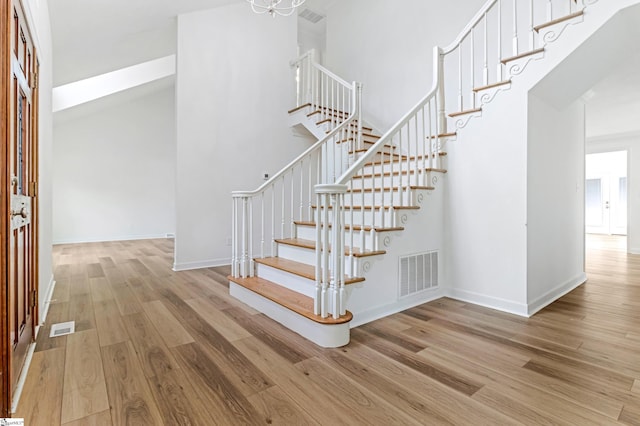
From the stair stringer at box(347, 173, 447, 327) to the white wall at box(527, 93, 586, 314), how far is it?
0.73m

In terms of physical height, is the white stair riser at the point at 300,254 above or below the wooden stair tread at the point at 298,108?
below

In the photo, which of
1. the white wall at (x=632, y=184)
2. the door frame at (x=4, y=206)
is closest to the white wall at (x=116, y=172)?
the door frame at (x=4, y=206)

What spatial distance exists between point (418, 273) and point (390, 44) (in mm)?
4022

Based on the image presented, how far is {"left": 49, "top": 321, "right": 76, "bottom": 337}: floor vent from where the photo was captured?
214cm

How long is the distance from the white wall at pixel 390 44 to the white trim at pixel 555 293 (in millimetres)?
3016

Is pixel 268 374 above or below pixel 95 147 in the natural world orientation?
below

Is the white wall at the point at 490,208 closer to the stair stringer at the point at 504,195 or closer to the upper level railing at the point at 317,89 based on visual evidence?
the stair stringer at the point at 504,195

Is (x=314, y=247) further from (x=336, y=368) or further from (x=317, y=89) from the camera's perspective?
(x=317, y=89)

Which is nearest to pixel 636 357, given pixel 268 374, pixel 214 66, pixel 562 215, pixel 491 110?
pixel 562 215

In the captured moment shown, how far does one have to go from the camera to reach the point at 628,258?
514cm

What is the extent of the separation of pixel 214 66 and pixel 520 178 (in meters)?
4.15

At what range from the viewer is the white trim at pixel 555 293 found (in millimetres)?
2549

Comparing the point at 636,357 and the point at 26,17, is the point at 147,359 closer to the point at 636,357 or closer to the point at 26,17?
the point at 26,17

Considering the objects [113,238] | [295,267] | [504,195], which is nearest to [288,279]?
[295,267]
